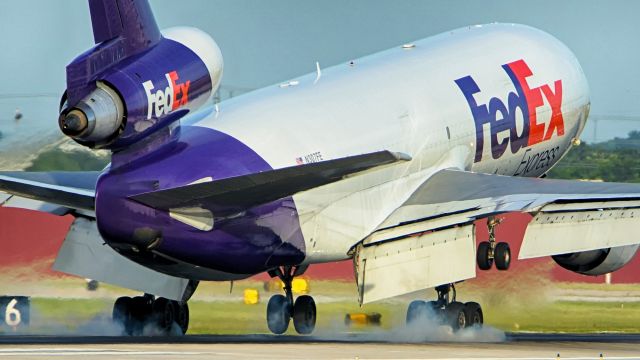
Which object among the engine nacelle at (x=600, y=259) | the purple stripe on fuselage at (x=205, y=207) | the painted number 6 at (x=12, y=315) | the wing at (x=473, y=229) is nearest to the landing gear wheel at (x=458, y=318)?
the wing at (x=473, y=229)

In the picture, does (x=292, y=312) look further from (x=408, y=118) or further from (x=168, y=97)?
(x=168, y=97)

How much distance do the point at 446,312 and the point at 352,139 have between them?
537cm

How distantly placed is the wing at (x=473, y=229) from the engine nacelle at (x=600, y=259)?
2.11 m

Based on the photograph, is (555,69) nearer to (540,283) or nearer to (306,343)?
(540,283)

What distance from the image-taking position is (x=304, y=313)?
40844 mm

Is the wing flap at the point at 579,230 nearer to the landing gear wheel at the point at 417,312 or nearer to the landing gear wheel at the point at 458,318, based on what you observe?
the landing gear wheel at the point at 458,318

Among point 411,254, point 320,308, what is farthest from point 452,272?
point 320,308

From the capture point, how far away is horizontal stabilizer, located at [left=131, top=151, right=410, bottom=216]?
104ft

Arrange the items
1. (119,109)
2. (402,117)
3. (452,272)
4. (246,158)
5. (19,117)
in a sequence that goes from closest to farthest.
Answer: (119,109)
(246,158)
(452,272)
(402,117)
(19,117)

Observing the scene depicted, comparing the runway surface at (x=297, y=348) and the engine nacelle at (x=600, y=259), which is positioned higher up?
the engine nacelle at (x=600, y=259)

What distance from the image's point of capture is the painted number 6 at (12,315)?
43781 mm

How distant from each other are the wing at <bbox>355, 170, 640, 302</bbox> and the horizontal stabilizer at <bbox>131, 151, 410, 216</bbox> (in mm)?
5014

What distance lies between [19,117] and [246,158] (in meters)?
11.2

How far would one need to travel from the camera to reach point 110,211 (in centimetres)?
3319
